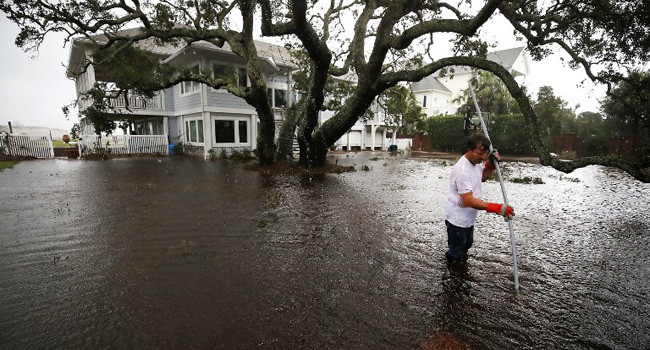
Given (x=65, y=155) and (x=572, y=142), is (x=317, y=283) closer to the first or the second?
(x=65, y=155)

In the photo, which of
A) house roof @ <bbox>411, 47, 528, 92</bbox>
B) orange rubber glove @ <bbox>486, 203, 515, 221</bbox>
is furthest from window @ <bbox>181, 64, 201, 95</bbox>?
house roof @ <bbox>411, 47, 528, 92</bbox>

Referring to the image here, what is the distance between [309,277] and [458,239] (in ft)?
6.39

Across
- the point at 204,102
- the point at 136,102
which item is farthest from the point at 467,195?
the point at 136,102

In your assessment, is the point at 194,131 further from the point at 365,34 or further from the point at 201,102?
the point at 365,34

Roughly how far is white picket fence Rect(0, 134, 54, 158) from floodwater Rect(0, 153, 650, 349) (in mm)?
13759

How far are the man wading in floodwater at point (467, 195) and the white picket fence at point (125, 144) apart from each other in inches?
820

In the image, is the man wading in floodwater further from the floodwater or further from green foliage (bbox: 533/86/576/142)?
green foliage (bbox: 533/86/576/142)

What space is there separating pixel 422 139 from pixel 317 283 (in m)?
30.8

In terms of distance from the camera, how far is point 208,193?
8.19m

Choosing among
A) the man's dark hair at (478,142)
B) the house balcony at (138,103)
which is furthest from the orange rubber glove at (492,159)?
the house balcony at (138,103)

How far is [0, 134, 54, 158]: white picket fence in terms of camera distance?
649 inches

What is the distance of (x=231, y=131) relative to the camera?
1914 cm

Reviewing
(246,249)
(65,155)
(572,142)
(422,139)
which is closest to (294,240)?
(246,249)

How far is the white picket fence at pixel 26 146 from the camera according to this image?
54.1 feet
